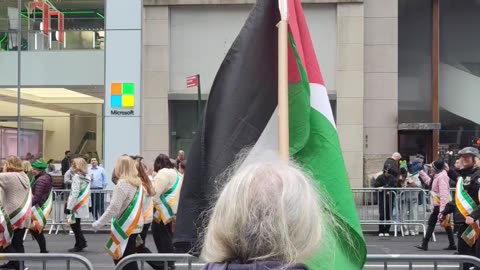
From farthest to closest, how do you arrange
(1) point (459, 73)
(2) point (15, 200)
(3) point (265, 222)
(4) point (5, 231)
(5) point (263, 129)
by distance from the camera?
1. (1) point (459, 73)
2. (2) point (15, 200)
3. (4) point (5, 231)
4. (5) point (263, 129)
5. (3) point (265, 222)

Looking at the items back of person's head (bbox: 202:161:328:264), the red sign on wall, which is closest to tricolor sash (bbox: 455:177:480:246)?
back of person's head (bbox: 202:161:328:264)

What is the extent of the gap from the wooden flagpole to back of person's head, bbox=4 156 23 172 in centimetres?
741

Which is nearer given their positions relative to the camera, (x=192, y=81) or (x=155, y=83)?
(x=192, y=81)

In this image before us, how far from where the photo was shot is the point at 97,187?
16625 millimetres

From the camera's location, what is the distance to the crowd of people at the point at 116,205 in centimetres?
795

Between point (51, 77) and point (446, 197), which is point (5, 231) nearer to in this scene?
point (446, 197)

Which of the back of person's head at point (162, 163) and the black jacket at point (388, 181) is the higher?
the back of person's head at point (162, 163)

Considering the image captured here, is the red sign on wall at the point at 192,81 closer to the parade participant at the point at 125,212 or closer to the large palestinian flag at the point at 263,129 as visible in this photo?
the parade participant at the point at 125,212

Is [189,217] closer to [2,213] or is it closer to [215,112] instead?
[215,112]

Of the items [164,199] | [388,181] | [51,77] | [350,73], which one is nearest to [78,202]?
[164,199]

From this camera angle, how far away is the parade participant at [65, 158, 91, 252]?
12.4 meters

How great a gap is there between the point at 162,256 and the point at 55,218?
11.0m

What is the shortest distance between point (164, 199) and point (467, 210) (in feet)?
13.9

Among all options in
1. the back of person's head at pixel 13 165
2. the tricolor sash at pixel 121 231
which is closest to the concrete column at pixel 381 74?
the back of person's head at pixel 13 165
